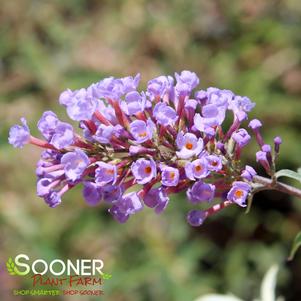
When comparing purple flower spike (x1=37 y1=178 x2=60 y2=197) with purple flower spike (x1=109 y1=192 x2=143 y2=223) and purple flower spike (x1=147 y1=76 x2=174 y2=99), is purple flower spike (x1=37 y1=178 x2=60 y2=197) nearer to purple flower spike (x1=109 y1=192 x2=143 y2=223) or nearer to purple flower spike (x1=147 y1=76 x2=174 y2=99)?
purple flower spike (x1=109 y1=192 x2=143 y2=223)

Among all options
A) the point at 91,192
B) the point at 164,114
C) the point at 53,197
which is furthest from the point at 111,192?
the point at 164,114

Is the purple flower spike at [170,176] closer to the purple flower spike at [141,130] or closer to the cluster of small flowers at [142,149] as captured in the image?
the cluster of small flowers at [142,149]

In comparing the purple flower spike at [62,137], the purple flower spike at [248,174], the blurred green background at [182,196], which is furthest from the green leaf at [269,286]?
the purple flower spike at [62,137]

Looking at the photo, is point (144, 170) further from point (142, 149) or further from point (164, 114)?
point (164, 114)

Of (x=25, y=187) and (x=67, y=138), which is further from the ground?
(x=25, y=187)

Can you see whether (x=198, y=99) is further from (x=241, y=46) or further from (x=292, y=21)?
(x=292, y=21)

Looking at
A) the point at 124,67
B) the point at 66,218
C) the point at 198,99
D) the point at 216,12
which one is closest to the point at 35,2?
the point at 124,67
